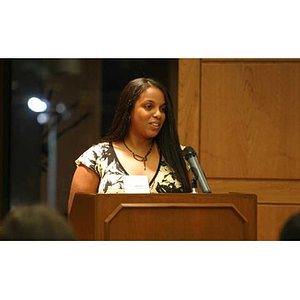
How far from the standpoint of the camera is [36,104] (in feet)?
15.1

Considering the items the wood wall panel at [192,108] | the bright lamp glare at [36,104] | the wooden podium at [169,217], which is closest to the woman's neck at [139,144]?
the wooden podium at [169,217]

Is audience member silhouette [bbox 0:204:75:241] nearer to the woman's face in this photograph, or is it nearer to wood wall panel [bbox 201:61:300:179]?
the woman's face

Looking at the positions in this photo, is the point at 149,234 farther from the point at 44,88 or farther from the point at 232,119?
the point at 44,88

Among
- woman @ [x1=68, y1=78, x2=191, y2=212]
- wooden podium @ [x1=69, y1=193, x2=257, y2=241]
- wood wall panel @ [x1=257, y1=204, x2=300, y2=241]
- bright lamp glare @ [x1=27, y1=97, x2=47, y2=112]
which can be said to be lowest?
wood wall panel @ [x1=257, y1=204, x2=300, y2=241]

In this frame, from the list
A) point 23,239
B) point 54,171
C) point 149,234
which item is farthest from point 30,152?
point 23,239

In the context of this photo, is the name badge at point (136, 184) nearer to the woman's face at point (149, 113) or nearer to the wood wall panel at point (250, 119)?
the woman's face at point (149, 113)

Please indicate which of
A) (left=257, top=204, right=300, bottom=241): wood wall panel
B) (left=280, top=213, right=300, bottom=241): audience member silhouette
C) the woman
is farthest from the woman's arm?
(left=257, top=204, right=300, bottom=241): wood wall panel

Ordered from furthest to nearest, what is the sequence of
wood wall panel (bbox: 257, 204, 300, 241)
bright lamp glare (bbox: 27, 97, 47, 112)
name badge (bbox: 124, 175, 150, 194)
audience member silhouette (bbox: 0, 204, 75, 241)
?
bright lamp glare (bbox: 27, 97, 47, 112) → wood wall panel (bbox: 257, 204, 300, 241) → name badge (bbox: 124, 175, 150, 194) → audience member silhouette (bbox: 0, 204, 75, 241)

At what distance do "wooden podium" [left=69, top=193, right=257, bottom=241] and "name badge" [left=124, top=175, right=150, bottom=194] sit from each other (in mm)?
187

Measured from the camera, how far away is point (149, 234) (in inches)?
92.4

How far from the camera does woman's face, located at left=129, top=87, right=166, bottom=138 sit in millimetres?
2770

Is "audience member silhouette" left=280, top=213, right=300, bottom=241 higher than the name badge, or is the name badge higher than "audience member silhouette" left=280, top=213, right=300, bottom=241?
the name badge

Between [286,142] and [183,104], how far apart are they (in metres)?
0.62

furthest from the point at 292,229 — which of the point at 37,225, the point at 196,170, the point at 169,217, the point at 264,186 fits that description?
the point at 264,186
